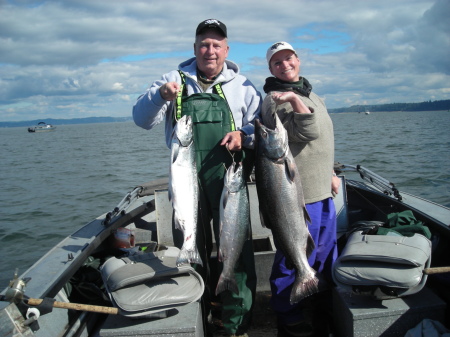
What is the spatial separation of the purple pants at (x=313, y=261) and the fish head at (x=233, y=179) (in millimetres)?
676

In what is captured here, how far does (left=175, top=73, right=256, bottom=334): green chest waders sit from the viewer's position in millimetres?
3580

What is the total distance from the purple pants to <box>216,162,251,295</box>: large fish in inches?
16.4

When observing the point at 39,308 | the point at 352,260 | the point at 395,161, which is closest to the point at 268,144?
the point at 352,260

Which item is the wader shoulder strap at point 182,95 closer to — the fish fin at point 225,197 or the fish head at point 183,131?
the fish head at point 183,131

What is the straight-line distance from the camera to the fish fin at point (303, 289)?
340 centimetres

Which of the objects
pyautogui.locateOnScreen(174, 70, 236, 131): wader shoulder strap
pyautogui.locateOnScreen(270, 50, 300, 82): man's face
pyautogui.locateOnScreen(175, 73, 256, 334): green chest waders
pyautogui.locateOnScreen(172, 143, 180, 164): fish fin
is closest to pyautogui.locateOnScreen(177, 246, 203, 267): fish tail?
pyautogui.locateOnScreen(175, 73, 256, 334): green chest waders

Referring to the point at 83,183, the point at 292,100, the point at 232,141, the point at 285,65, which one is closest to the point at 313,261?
the point at 232,141

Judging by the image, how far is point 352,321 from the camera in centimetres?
321

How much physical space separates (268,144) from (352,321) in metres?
1.55

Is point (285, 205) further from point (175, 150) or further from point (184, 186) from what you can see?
point (175, 150)

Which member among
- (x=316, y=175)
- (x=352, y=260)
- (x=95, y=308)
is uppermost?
(x=316, y=175)

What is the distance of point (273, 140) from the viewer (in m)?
3.20

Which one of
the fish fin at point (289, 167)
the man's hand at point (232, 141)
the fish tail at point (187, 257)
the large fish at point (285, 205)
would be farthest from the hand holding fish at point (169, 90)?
the fish tail at point (187, 257)

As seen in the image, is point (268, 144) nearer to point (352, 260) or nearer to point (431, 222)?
point (352, 260)
